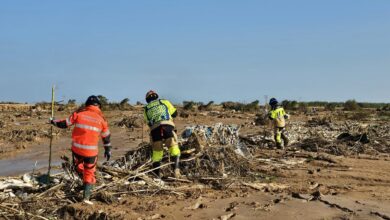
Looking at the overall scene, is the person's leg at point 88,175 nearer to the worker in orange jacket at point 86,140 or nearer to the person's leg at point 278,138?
the worker in orange jacket at point 86,140

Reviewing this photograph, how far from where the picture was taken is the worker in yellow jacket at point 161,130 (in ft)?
34.4

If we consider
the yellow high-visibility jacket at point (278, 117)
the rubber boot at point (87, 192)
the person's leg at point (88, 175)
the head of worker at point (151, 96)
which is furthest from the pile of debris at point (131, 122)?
the rubber boot at point (87, 192)

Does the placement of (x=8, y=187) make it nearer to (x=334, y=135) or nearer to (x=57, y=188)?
(x=57, y=188)

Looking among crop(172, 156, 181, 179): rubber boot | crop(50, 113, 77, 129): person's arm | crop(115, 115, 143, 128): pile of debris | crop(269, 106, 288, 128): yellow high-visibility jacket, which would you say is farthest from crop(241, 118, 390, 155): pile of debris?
crop(50, 113, 77, 129): person's arm

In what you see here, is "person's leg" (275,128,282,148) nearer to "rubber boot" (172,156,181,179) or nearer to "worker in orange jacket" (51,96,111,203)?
"rubber boot" (172,156,181,179)

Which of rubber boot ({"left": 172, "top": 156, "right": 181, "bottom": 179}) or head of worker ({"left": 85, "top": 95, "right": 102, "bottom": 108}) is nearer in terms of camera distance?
head of worker ({"left": 85, "top": 95, "right": 102, "bottom": 108})

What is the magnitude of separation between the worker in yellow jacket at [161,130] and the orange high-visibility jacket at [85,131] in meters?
2.15

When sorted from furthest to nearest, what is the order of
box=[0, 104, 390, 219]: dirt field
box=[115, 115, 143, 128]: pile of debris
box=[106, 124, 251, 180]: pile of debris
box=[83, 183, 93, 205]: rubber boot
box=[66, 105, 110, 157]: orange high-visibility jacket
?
box=[115, 115, 143, 128]: pile of debris → box=[106, 124, 251, 180]: pile of debris → box=[66, 105, 110, 157]: orange high-visibility jacket → box=[83, 183, 93, 205]: rubber boot → box=[0, 104, 390, 219]: dirt field

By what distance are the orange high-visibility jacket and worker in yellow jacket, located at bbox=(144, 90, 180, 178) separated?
7.06 ft

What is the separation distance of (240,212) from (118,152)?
887 centimetres

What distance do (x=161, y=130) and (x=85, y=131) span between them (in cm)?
237

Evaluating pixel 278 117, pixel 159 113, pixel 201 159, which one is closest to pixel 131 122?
pixel 278 117

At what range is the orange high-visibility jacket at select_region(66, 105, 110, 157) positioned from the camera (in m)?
8.34

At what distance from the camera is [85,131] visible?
8.38m
